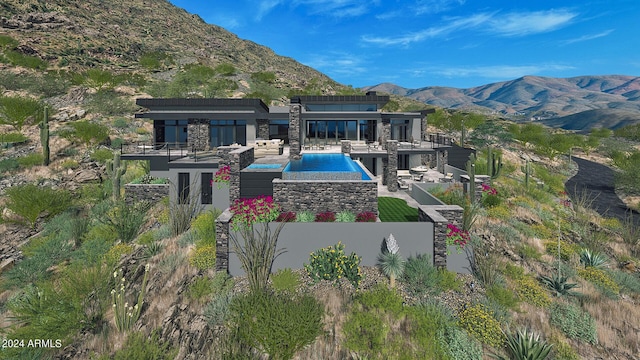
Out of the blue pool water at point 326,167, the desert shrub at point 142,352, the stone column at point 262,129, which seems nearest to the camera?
the desert shrub at point 142,352

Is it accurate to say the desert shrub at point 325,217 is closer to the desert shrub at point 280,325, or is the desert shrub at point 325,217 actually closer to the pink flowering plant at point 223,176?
the desert shrub at point 280,325

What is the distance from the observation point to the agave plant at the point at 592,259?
16484 mm

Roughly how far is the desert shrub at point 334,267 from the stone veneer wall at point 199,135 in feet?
67.2

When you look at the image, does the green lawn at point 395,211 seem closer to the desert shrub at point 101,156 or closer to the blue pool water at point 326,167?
the blue pool water at point 326,167

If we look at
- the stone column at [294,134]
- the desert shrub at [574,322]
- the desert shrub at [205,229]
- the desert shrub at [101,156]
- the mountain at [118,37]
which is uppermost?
the mountain at [118,37]

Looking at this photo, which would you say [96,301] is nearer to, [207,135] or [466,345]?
[466,345]

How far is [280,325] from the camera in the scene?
9.20m

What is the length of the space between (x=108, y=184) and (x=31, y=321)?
756 inches

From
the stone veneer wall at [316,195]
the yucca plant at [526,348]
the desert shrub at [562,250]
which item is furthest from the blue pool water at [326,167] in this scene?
the desert shrub at [562,250]

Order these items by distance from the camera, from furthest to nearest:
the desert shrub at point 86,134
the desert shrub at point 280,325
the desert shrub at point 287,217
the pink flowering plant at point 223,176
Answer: the desert shrub at point 86,134 → the pink flowering plant at point 223,176 → the desert shrub at point 287,217 → the desert shrub at point 280,325

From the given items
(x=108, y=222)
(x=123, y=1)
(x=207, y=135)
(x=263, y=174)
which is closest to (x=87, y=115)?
(x=207, y=135)

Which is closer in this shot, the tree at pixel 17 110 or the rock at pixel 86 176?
the rock at pixel 86 176

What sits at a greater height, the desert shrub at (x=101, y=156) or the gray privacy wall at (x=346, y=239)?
the desert shrub at (x=101, y=156)

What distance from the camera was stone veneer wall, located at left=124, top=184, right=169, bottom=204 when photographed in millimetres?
22312
